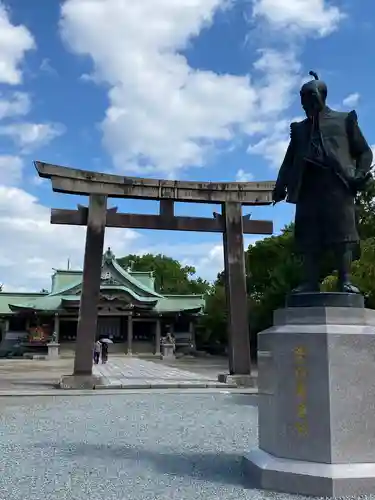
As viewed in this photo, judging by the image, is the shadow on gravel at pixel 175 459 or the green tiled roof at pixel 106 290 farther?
the green tiled roof at pixel 106 290

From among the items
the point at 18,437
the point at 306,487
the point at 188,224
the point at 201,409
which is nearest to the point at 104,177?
the point at 188,224

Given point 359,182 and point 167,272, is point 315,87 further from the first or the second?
point 167,272

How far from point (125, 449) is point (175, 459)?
73 cm

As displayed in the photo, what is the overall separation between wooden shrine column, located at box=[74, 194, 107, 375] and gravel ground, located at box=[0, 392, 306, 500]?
2.15 metres

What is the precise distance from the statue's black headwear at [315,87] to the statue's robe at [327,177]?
19cm

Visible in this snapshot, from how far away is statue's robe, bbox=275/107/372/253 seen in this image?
15.1 ft

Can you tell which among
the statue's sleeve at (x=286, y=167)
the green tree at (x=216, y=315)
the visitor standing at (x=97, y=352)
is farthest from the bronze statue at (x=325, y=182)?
the green tree at (x=216, y=315)

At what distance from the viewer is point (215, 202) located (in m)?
13.5

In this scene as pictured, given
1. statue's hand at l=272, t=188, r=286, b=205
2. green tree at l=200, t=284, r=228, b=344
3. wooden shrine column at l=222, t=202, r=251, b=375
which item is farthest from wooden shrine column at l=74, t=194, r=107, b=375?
green tree at l=200, t=284, r=228, b=344

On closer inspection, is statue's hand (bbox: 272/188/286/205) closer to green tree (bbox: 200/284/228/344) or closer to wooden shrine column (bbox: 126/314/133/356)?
green tree (bbox: 200/284/228/344)

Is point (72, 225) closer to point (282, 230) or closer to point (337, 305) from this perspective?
point (337, 305)

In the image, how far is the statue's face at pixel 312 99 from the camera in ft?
15.3

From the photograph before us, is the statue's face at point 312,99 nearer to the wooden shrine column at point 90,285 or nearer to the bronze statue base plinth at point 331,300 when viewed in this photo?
the bronze statue base plinth at point 331,300

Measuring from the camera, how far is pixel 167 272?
2554 inches
